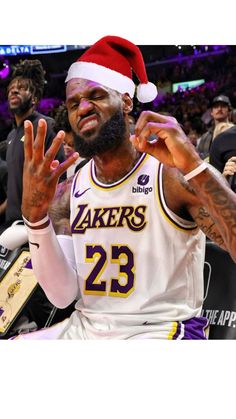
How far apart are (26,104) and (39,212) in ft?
6.80

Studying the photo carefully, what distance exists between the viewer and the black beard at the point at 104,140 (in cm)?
238

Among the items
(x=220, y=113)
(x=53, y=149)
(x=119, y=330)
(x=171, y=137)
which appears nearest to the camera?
(x=171, y=137)

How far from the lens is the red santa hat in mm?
2473

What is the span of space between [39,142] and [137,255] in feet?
1.83

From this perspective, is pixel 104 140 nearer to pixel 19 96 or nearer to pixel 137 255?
pixel 137 255

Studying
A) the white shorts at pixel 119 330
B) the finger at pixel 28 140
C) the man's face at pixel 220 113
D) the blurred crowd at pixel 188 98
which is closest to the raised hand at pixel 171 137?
the finger at pixel 28 140

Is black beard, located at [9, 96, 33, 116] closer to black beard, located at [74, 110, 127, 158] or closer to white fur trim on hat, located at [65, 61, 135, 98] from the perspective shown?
white fur trim on hat, located at [65, 61, 135, 98]

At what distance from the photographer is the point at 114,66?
252cm

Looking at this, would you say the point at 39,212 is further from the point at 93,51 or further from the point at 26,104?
the point at 26,104

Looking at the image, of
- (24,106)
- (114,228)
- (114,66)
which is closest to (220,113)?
(24,106)

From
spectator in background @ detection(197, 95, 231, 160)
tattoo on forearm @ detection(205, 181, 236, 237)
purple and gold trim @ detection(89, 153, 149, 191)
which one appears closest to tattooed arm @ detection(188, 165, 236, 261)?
tattoo on forearm @ detection(205, 181, 236, 237)
